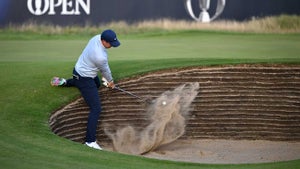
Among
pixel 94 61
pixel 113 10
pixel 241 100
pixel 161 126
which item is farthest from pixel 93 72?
pixel 113 10

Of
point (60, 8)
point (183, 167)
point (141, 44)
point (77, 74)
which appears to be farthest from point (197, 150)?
point (60, 8)

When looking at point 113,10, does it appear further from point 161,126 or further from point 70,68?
point 161,126

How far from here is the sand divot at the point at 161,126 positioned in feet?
50.2

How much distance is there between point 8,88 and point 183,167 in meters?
4.53

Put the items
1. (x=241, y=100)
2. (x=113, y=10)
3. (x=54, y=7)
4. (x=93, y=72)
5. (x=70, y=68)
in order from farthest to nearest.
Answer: (x=113, y=10), (x=54, y=7), (x=70, y=68), (x=241, y=100), (x=93, y=72)

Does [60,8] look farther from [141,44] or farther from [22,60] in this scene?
[22,60]

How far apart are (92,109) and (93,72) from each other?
1.92 feet

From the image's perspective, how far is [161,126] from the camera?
15586 millimetres

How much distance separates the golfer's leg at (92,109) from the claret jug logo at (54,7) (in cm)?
984

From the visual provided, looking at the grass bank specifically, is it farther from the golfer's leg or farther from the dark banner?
the golfer's leg

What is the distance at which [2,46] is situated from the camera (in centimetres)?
2041

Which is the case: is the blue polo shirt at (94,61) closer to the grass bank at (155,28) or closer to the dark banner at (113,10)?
the grass bank at (155,28)

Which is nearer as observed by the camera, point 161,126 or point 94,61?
point 94,61

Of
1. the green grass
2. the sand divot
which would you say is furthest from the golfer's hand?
the sand divot
